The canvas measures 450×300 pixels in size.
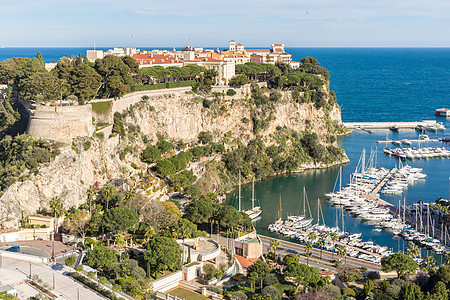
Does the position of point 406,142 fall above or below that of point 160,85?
below

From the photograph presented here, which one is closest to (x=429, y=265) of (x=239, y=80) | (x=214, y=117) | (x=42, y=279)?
(x=42, y=279)

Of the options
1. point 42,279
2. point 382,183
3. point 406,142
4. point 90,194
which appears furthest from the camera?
point 406,142

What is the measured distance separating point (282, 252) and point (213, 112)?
3720 centimetres

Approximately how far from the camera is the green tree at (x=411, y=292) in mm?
39719

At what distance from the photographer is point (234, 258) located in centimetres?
4884

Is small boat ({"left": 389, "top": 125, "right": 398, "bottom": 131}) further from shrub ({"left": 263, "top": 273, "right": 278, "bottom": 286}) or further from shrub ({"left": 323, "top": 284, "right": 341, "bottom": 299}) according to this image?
shrub ({"left": 263, "top": 273, "right": 278, "bottom": 286})

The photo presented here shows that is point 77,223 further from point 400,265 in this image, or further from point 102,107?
point 400,265

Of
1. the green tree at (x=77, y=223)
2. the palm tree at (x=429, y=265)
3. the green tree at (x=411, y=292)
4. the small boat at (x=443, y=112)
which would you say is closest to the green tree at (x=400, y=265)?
the palm tree at (x=429, y=265)

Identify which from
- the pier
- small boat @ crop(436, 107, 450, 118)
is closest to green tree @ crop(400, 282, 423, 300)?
the pier

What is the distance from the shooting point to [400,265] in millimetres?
45250

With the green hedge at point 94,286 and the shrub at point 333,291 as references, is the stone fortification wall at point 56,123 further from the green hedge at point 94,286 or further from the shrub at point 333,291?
the shrub at point 333,291

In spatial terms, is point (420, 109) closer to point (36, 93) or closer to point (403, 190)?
point (403, 190)

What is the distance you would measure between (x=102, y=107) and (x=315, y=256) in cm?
3221

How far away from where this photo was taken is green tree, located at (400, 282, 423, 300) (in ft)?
130
